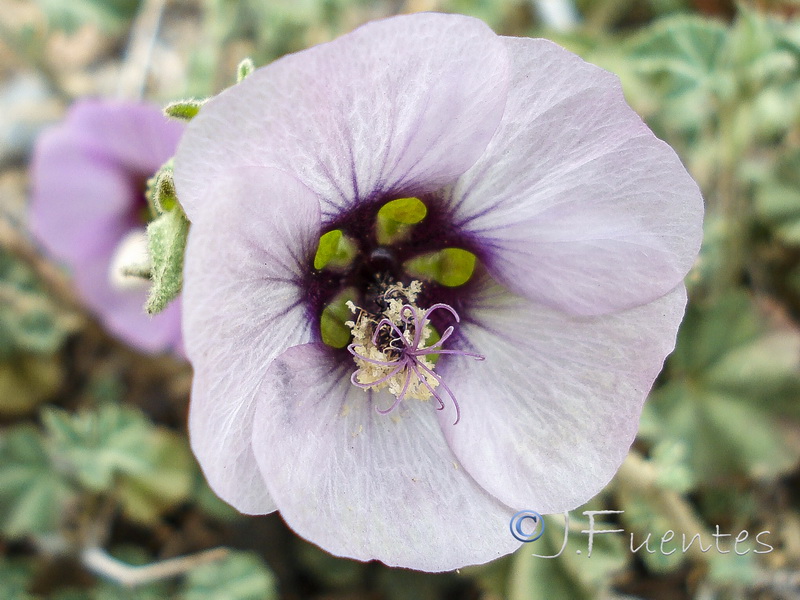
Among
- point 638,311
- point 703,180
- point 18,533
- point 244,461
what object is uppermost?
point 638,311

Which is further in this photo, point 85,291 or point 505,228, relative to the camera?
point 85,291

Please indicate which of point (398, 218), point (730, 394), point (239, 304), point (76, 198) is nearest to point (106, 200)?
point (76, 198)

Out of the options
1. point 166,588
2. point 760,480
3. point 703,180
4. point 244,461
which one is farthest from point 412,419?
point 703,180

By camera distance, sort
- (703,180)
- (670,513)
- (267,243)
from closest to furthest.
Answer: (267,243)
(670,513)
(703,180)

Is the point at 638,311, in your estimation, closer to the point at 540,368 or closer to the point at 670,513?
the point at 540,368

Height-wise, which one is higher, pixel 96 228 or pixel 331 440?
pixel 331 440

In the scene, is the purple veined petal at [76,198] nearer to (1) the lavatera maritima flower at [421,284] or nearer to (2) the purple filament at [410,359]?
(1) the lavatera maritima flower at [421,284]

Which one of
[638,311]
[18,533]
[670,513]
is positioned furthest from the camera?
[18,533]

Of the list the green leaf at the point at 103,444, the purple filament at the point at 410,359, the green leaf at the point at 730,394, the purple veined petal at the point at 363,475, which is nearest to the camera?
the purple veined petal at the point at 363,475

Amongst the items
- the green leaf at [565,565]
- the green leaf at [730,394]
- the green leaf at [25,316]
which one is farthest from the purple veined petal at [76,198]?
the green leaf at [730,394]
